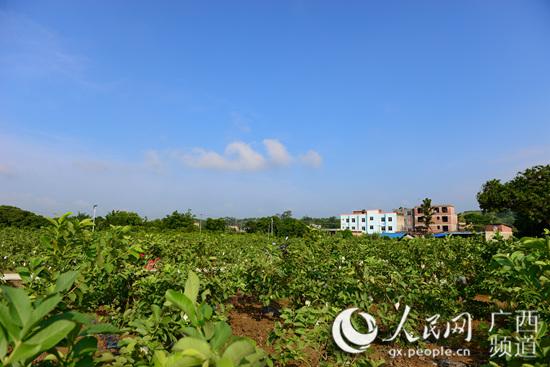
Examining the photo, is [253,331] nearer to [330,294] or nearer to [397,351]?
[330,294]

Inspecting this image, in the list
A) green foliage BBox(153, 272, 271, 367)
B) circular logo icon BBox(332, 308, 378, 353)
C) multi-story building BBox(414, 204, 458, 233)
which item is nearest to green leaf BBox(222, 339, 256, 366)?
green foliage BBox(153, 272, 271, 367)

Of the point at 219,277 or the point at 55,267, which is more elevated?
the point at 55,267

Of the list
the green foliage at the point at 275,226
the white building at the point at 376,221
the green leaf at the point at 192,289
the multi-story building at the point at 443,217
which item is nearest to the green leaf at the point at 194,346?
the green leaf at the point at 192,289

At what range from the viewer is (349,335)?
105 inches

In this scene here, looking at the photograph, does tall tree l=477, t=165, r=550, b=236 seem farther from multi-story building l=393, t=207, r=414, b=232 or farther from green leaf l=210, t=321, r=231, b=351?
multi-story building l=393, t=207, r=414, b=232

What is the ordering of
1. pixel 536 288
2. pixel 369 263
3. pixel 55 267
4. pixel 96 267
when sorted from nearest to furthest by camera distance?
pixel 536 288 < pixel 55 267 < pixel 96 267 < pixel 369 263

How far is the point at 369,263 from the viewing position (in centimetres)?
439

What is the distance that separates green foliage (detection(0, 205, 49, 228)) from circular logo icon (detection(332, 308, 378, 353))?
34.8m

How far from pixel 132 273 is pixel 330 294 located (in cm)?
Result: 221

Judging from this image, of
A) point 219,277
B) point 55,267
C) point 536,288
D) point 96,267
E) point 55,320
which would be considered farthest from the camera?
point 219,277

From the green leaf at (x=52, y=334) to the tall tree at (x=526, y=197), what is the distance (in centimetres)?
4020

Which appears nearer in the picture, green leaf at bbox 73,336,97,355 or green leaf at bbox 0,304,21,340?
green leaf at bbox 0,304,21,340

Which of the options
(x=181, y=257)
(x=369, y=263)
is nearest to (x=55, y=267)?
(x=181, y=257)

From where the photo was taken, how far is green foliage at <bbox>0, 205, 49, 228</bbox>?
31919 mm
